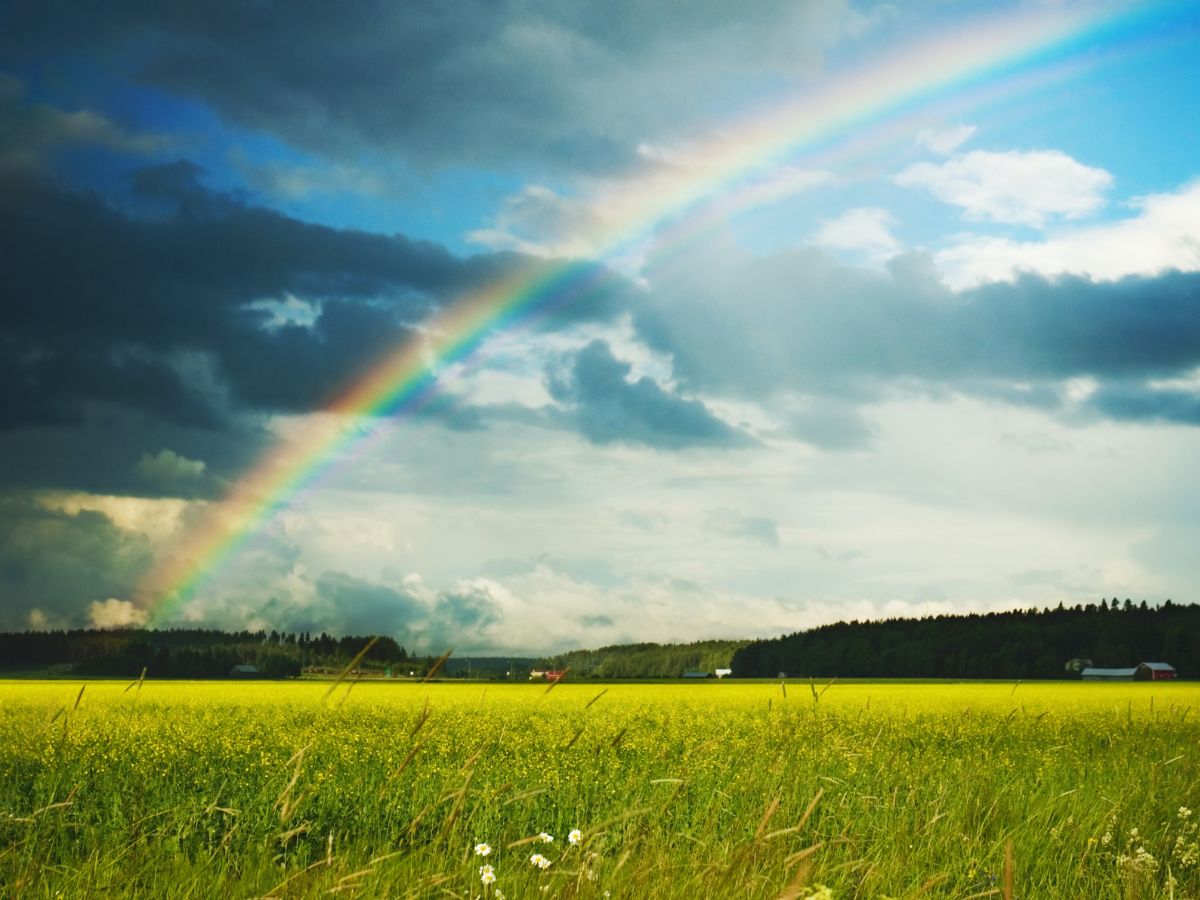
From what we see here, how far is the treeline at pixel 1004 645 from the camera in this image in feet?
341

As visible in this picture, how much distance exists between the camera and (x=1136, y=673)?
9800cm

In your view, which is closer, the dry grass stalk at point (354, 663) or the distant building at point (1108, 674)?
the dry grass stalk at point (354, 663)

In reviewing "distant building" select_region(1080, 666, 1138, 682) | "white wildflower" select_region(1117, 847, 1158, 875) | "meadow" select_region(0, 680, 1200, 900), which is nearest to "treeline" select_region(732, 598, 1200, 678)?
"distant building" select_region(1080, 666, 1138, 682)

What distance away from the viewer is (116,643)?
348 feet

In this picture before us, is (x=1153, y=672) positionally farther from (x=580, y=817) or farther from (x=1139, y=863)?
(x=580, y=817)

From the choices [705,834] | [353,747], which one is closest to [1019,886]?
[705,834]

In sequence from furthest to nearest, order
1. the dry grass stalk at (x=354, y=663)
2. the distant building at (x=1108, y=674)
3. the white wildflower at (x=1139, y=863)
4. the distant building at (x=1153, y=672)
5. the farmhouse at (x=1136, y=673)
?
1. the distant building at (x=1108, y=674)
2. the farmhouse at (x=1136, y=673)
3. the distant building at (x=1153, y=672)
4. the white wildflower at (x=1139, y=863)
5. the dry grass stalk at (x=354, y=663)

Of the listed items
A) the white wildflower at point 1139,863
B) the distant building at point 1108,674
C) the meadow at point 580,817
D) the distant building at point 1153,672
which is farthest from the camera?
the distant building at point 1108,674

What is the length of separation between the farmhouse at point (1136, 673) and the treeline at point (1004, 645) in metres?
2.72

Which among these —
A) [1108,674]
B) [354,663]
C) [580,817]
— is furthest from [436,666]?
[1108,674]

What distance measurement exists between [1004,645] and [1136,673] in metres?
12.3

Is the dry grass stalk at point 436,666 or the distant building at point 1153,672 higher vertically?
the dry grass stalk at point 436,666

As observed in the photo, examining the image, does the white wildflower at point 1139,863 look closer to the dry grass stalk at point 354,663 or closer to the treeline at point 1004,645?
the dry grass stalk at point 354,663

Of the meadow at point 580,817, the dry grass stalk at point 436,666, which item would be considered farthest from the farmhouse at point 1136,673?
the dry grass stalk at point 436,666
